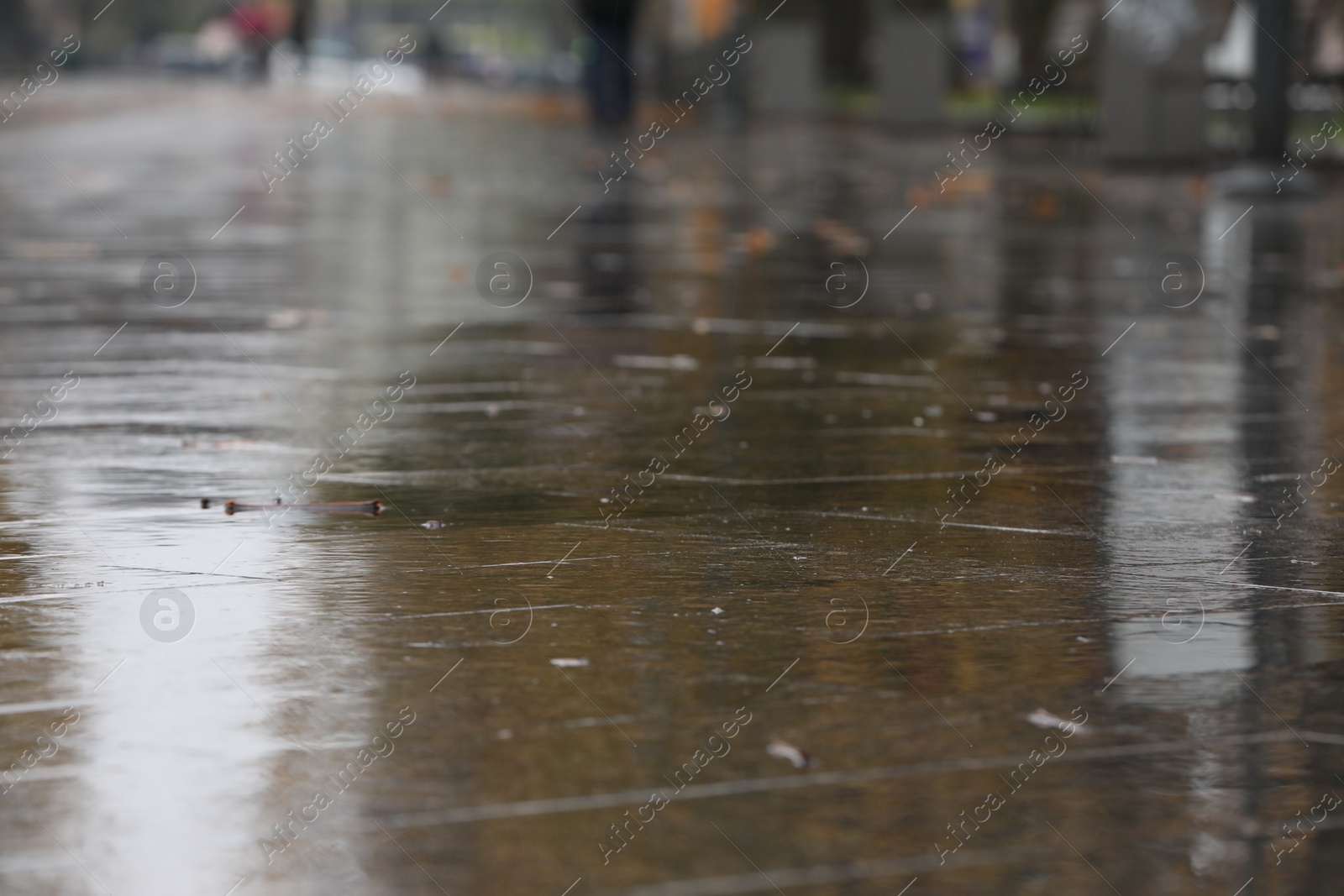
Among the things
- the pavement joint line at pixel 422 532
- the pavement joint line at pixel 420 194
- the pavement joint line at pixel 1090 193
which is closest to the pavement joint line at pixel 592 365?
the pavement joint line at pixel 422 532

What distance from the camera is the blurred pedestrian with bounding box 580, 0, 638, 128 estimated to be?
76.0ft

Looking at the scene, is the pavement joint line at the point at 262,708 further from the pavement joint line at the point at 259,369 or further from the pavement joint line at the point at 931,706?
the pavement joint line at the point at 259,369

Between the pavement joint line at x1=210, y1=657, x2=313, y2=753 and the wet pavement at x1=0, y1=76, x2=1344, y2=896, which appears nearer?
the wet pavement at x1=0, y1=76, x2=1344, y2=896

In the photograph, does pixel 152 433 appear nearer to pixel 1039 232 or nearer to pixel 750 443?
pixel 750 443

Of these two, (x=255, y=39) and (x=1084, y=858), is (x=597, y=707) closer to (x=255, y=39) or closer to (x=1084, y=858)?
(x=1084, y=858)

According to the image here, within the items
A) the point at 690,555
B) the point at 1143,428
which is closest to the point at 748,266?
the point at 1143,428

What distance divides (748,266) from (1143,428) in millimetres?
5448

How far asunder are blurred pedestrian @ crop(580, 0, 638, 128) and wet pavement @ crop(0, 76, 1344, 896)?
1259 centimetres

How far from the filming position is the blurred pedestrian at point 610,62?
76.0ft

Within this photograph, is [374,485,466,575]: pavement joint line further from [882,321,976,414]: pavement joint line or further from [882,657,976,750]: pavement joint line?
[882,321,976,414]: pavement joint line

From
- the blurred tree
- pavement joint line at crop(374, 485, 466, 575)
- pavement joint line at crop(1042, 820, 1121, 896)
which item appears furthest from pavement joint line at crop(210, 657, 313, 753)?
the blurred tree

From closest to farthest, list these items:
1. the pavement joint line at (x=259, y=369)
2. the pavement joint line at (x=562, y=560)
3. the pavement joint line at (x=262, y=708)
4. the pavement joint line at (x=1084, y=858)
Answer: the pavement joint line at (x=1084, y=858)
the pavement joint line at (x=262, y=708)
the pavement joint line at (x=562, y=560)
the pavement joint line at (x=259, y=369)

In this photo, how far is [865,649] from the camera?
3.88 meters

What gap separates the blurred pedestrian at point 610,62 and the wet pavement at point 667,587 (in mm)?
12590
